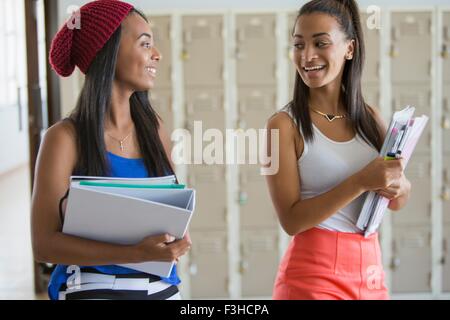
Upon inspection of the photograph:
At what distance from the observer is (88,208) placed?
92 centimetres

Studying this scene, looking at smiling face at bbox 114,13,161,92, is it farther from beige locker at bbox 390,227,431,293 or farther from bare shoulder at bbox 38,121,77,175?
beige locker at bbox 390,227,431,293

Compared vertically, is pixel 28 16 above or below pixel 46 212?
above

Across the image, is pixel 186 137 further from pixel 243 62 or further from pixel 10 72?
pixel 10 72

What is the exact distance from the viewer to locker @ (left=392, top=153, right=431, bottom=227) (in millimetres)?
3114

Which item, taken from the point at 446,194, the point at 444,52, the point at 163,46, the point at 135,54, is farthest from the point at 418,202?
the point at 135,54

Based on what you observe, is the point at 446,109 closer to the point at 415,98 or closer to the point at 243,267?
the point at 415,98

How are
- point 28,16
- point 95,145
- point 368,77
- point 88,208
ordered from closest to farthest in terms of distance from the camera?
1. point 88,208
2. point 95,145
3. point 368,77
4. point 28,16

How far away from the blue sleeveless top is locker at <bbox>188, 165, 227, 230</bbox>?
2016 mm

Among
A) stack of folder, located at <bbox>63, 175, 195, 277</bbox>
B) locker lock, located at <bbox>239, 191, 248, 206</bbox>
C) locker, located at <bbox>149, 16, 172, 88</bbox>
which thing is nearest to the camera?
stack of folder, located at <bbox>63, 175, 195, 277</bbox>

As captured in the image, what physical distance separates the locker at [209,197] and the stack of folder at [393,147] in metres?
2.00

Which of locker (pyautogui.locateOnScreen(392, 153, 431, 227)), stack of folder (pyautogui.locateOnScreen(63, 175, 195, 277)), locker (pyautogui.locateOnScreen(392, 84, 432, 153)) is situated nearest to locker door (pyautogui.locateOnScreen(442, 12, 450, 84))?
locker (pyautogui.locateOnScreen(392, 84, 432, 153))

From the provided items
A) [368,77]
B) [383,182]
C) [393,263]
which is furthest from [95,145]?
[393,263]

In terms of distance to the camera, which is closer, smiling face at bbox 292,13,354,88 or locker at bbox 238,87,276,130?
smiling face at bbox 292,13,354,88
